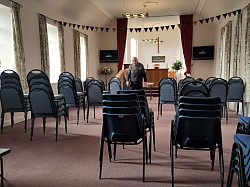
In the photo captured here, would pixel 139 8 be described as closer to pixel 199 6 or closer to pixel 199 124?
pixel 199 6

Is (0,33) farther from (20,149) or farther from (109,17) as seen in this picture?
(109,17)

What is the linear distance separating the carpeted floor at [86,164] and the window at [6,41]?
2.27 metres

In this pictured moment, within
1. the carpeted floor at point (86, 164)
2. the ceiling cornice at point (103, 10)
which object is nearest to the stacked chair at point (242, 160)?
the carpeted floor at point (86, 164)

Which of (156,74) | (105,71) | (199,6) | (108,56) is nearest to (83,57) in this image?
(105,71)

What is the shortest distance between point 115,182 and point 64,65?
6.87 meters

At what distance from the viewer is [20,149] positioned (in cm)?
405

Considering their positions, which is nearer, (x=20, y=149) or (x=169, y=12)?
(x=20, y=149)

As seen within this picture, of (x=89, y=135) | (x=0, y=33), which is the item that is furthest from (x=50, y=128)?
(x=0, y=33)

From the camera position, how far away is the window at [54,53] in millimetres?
8852

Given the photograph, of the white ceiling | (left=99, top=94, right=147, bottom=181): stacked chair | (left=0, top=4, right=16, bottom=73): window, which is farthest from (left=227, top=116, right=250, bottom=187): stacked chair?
the white ceiling

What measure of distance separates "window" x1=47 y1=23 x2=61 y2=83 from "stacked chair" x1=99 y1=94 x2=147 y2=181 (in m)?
6.28

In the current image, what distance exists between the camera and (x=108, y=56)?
43.2ft

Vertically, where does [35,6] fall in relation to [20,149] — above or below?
above

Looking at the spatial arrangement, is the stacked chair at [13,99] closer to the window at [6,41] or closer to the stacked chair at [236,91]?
the window at [6,41]
